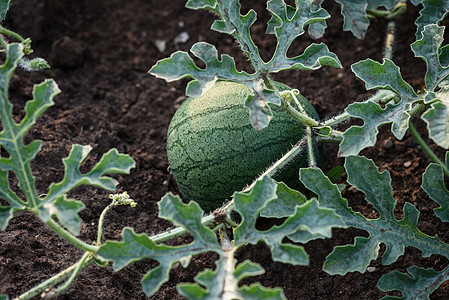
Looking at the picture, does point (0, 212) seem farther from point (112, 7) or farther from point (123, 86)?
point (112, 7)

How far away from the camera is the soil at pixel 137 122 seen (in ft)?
8.74

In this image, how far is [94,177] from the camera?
2.13 m

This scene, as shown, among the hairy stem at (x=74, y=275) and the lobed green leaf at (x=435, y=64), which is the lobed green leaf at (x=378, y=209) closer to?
the lobed green leaf at (x=435, y=64)

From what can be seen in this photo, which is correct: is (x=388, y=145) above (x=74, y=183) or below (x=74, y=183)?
below

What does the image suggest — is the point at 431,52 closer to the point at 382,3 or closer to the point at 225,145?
the point at 382,3

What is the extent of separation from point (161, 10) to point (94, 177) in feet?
7.66

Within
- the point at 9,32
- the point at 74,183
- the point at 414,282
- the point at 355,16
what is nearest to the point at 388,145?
the point at 355,16

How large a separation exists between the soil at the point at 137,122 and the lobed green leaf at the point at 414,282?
0.25m

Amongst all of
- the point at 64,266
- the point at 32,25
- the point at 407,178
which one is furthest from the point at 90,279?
the point at 32,25

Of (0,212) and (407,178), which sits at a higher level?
(0,212)

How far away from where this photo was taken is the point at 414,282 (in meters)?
2.36

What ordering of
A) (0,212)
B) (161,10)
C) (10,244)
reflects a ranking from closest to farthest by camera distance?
(0,212), (10,244), (161,10)

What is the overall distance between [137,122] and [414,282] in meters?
1.97

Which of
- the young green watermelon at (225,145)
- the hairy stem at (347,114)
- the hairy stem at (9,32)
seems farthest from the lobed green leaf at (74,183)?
the hairy stem at (347,114)
